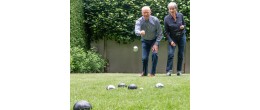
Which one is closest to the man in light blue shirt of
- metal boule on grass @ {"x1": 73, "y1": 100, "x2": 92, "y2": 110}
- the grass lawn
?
the grass lawn

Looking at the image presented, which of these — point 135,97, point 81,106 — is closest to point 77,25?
point 135,97

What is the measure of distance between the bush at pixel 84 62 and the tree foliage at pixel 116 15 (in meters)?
0.74

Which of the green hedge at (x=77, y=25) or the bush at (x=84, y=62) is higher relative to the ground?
the green hedge at (x=77, y=25)

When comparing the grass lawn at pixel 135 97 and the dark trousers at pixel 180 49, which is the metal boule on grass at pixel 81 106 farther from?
the dark trousers at pixel 180 49

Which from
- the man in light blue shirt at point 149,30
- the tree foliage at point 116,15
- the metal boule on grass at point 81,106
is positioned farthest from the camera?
the tree foliage at point 116,15

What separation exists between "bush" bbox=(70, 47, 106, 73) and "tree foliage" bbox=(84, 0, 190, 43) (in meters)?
0.74

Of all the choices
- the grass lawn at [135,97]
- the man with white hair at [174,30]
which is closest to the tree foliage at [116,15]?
the man with white hair at [174,30]

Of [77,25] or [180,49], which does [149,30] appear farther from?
[77,25]

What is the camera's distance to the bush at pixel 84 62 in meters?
8.06

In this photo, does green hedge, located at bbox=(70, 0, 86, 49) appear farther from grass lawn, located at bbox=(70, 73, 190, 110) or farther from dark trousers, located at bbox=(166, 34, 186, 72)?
grass lawn, located at bbox=(70, 73, 190, 110)
